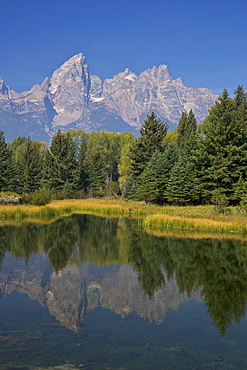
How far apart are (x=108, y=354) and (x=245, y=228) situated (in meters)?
24.9

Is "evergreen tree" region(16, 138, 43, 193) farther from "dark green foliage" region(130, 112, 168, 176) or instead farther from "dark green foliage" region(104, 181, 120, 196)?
"dark green foliage" region(130, 112, 168, 176)

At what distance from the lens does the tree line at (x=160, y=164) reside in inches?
1918

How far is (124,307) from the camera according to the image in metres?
14.1

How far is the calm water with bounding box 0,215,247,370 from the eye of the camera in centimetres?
995

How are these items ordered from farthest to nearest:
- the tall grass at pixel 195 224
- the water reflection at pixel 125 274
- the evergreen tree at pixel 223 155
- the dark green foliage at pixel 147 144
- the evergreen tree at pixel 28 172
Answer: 1. the evergreen tree at pixel 28 172
2. the dark green foliage at pixel 147 144
3. the evergreen tree at pixel 223 155
4. the tall grass at pixel 195 224
5. the water reflection at pixel 125 274

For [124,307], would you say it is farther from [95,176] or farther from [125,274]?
[95,176]

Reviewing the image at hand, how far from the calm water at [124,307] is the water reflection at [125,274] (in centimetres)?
5

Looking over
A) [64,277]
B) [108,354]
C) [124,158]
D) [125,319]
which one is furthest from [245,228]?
[124,158]

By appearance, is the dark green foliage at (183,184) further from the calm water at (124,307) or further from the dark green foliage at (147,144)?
the dark green foliage at (147,144)

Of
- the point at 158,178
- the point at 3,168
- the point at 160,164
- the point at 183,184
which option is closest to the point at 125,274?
the point at 183,184

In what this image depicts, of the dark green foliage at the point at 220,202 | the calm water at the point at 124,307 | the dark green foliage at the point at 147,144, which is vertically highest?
the dark green foliage at the point at 147,144

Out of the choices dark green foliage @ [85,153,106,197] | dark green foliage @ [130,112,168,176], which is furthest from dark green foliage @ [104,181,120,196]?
dark green foliage @ [130,112,168,176]

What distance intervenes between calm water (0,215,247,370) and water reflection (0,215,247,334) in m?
0.05

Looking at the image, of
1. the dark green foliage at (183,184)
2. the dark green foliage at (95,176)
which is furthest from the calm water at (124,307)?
the dark green foliage at (95,176)
